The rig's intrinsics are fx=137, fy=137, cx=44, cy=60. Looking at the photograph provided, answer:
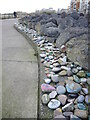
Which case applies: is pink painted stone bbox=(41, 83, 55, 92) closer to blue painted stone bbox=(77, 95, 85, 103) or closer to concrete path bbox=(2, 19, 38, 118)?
concrete path bbox=(2, 19, 38, 118)

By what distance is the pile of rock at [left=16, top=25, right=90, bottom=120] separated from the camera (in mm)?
858

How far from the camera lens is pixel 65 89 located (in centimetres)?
106

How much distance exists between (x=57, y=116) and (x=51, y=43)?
163 cm

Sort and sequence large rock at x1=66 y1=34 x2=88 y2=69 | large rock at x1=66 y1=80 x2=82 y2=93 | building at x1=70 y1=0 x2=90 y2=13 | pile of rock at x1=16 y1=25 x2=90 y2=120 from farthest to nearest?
1. building at x1=70 y1=0 x2=90 y2=13
2. large rock at x1=66 y1=34 x2=88 y2=69
3. large rock at x1=66 y1=80 x2=82 y2=93
4. pile of rock at x1=16 y1=25 x2=90 y2=120

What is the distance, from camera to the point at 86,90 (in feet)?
3.43

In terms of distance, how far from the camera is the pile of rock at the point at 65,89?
33.8 inches

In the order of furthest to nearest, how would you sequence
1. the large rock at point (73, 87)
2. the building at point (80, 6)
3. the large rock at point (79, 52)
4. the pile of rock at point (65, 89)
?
the building at point (80, 6) → the large rock at point (79, 52) → the large rock at point (73, 87) → the pile of rock at point (65, 89)

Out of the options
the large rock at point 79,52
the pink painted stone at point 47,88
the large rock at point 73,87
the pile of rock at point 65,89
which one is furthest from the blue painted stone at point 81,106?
the large rock at point 79,52

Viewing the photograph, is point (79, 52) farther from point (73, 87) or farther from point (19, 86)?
point (19, 86)

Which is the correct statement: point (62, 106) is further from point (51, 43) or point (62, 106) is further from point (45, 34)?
point (45, 34)

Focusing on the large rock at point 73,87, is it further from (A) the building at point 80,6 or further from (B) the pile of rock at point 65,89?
(A) the building at point 80,6

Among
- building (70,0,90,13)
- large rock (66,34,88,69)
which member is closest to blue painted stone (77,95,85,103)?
large rock (66,34,88,69)

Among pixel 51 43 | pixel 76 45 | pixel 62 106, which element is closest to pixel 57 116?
pixel 62 106

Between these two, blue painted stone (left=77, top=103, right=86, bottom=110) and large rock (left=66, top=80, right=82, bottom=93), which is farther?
large rock (left=66, top=80, right=82, bottom=93)
